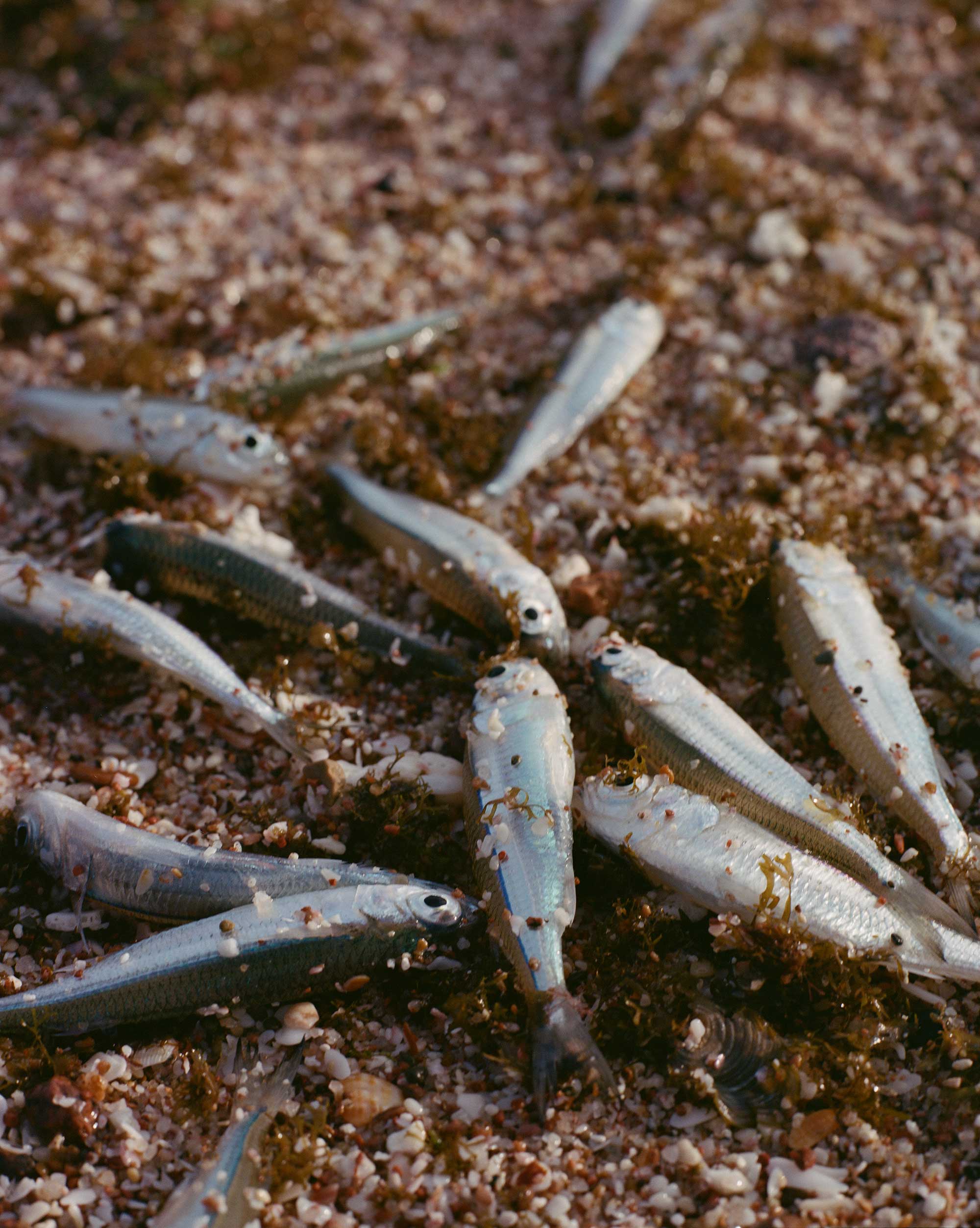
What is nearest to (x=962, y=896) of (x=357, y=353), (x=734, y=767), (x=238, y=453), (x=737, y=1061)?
(x=734, y=767)

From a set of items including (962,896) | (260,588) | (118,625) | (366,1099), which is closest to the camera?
(366,1099)

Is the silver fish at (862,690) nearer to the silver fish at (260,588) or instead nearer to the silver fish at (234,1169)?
the silver fish at (260,588)

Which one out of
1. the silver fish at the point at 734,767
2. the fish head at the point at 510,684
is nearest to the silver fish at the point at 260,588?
the fish head at the point at 510,684

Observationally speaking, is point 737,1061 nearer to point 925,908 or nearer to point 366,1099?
point 925,908

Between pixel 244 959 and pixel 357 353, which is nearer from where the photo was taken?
pixel 244 959

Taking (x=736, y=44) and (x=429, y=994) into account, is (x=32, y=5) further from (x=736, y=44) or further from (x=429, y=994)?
(x=429, y=994)

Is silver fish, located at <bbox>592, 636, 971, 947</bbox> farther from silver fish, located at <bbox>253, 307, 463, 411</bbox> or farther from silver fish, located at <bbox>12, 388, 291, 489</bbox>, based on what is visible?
silver fish, located at <bbox>253, 307, 463, 411</bbox>
